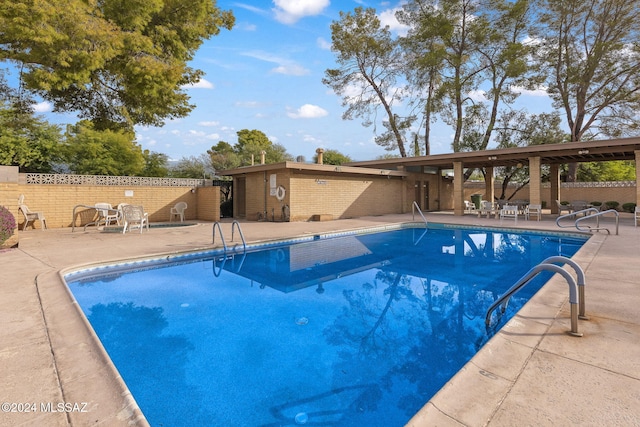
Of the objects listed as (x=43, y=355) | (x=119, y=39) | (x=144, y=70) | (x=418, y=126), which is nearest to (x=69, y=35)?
(x=119, y=39)

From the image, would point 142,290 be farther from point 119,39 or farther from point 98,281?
point 119,39

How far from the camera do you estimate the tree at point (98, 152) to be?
47.3 ft

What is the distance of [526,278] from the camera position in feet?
9.59

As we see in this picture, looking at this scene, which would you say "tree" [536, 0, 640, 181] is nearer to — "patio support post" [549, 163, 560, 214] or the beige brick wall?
"patio support post" [549, 163, 560, 214]

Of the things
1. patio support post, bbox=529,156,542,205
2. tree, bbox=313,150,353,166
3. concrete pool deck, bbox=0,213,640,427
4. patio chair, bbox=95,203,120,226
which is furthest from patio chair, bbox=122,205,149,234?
tree, bbox=313,150,353,166

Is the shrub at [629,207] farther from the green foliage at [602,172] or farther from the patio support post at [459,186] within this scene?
the patio support post at [459,186]

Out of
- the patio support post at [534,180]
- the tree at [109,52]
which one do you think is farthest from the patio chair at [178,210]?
the patio support post at [534,180]

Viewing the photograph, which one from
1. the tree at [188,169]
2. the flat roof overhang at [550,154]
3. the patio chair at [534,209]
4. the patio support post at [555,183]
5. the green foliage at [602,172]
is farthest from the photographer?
the green foliage at [602,172]

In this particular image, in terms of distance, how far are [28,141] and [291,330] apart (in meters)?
16.8

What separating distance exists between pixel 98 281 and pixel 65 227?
324 inches

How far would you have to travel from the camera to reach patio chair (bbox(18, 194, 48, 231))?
406 inches

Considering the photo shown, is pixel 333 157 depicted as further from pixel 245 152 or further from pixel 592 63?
pixel 592 63

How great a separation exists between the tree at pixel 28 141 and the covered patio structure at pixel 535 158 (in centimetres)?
1491

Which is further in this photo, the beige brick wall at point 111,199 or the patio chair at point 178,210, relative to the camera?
the patio chair at point 178,210
